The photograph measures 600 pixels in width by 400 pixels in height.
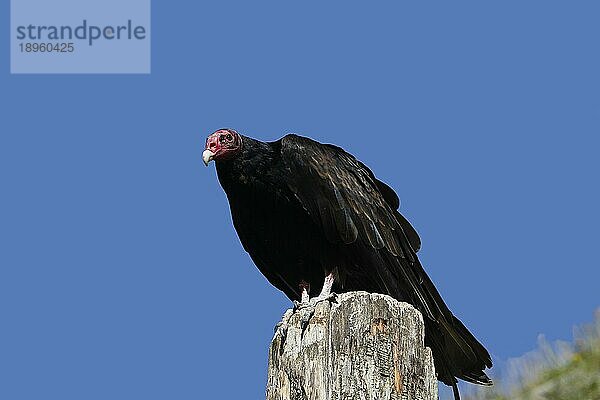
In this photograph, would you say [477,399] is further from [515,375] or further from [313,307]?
[313,307]

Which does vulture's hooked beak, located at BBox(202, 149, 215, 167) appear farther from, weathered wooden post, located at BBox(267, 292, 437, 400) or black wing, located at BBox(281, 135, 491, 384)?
weathered wooden post, located at BBox(267, 292, 437, 400)

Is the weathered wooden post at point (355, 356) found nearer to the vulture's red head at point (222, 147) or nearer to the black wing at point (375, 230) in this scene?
the black wing at point (375, 230)

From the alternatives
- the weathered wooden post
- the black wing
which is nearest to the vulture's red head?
the black wing

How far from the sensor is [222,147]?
655 centimetres

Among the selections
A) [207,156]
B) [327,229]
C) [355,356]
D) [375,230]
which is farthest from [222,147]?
[355,356]

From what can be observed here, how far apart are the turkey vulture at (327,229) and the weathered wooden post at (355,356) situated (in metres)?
1.26

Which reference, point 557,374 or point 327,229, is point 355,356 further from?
point 557,374

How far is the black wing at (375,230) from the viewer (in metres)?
Answer: 5.67

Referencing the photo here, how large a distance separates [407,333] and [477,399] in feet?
9.66

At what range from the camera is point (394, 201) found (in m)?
6.53

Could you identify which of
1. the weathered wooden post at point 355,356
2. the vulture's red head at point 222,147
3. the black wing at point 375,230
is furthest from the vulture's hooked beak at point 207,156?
the weathered wooden post at point 355,356

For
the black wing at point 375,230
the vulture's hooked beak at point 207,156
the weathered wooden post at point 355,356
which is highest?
the vulture's hooked beak at point 207,156

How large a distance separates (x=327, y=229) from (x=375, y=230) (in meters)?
0.28

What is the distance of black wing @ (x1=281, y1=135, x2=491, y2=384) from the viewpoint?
5668mm
